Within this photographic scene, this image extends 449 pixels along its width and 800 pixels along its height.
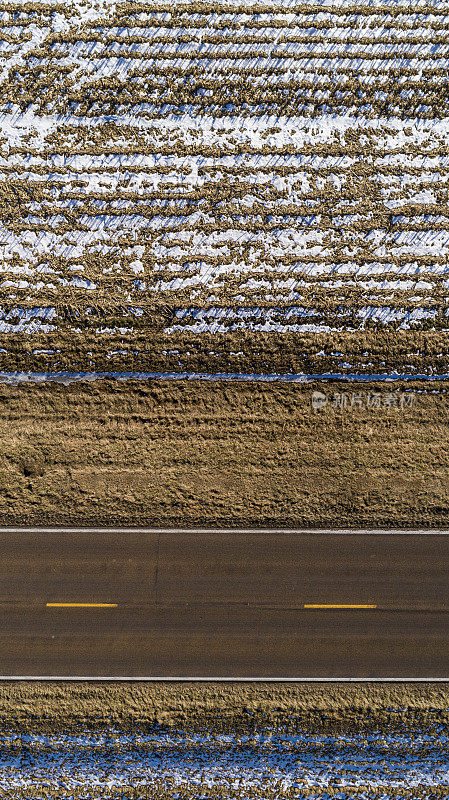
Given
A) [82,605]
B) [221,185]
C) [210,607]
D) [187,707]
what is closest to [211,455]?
[210,607]

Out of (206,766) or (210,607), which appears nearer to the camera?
(206,766)

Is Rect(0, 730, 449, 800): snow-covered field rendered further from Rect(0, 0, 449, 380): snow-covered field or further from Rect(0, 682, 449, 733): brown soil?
Rect(0, 0, 449, 380): snow-covered field

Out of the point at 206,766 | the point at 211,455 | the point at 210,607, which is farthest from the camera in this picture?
the point at 211,455

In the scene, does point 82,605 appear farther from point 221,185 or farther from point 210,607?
point 221,185

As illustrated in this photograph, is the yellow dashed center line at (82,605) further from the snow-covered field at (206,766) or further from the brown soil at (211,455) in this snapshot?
the snow-covered field at (206,766)

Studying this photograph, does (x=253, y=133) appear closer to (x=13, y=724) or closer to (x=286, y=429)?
(x=286, y=429)

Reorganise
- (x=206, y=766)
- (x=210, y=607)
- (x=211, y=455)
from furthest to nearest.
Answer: (x=211, y=455), (x=210, y=607), (x=206, y=766)

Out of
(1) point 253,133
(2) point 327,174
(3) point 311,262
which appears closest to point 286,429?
(3) point 311,262
